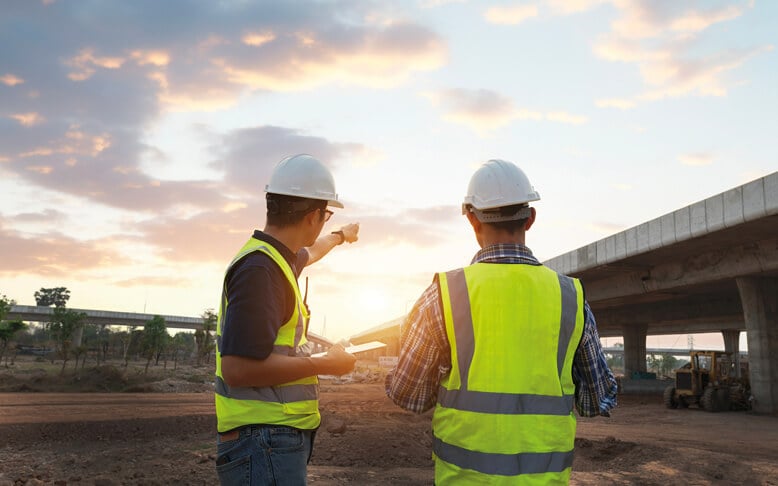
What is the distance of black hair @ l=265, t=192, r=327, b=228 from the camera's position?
8.75ft

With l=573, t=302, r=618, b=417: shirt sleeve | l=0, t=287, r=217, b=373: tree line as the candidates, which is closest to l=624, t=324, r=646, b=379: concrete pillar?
l=0, t=287, r=217, b=373: tree line

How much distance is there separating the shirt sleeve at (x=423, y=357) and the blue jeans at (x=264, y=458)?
0.47m

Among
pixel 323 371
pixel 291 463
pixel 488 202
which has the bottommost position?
pixel 291 463

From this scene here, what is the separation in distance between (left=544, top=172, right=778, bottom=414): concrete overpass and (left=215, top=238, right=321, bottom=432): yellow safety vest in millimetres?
16580

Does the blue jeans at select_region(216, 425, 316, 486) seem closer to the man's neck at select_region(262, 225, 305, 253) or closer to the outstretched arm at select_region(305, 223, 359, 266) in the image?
the man's neck at select_region(262, 225, 305, 253)

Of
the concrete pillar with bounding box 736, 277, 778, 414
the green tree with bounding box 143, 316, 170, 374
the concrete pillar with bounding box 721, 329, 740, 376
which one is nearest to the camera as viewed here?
the concrete pillar with bounding box 736, 277, 778, 414

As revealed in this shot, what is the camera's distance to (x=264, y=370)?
7.35 feet

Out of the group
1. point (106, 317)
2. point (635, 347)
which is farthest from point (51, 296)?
point (635, 347)

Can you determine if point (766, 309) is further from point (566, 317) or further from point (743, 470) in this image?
point (566, 317)

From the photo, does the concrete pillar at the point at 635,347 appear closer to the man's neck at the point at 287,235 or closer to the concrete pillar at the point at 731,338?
the concrete pillar at the point at 731,338

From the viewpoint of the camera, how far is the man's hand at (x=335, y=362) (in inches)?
94.9

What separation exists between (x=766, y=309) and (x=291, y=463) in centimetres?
2373

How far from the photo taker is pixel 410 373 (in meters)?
2.46

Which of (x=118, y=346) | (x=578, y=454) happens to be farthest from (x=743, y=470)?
(x=118, y=346)
